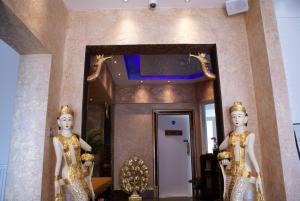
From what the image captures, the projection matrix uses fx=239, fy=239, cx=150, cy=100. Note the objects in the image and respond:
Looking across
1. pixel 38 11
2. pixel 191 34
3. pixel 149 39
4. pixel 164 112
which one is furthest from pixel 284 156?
pixel 164 112

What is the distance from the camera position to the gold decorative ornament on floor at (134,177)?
564 centimetres

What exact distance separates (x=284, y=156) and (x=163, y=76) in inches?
170

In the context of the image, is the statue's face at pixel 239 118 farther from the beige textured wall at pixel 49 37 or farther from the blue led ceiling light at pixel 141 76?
the blue led ceiling light at pixel 141 76

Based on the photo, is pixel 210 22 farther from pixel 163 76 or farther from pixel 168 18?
pixel 163 76

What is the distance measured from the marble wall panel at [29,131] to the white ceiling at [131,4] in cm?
94

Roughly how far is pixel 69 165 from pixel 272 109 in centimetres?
217

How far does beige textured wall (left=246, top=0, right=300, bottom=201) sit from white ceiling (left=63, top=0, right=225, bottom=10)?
54 centimetres

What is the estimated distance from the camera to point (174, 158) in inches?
261

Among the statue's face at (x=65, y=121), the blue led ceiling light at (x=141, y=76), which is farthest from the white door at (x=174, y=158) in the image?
the statue's face at (x=65, y=121)

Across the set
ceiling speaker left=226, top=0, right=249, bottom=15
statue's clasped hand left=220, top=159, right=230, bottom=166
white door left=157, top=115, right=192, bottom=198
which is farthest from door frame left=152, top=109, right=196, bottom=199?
statue's clasped hand left=220, top=159, right=230, bottom=166

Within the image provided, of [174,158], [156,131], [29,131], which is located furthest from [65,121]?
[174,158]

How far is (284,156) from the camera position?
2369 millimetres

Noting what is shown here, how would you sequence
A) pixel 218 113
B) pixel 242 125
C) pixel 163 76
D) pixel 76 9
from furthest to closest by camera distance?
pixel 163 76 → pixel 76 9 → pixel 218 113 → pixel 242 125

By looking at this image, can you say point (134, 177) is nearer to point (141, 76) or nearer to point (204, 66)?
point (141, 76)
